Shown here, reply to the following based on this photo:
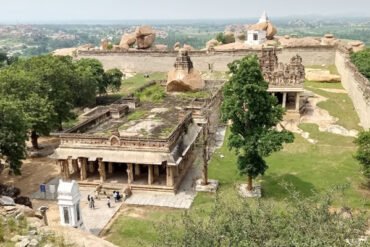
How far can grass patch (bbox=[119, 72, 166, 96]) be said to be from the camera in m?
54.8

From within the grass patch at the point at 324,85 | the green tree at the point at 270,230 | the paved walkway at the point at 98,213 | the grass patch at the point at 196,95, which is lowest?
the paved walkway at the point at 98,213

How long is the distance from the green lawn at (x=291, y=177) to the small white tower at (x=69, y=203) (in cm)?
207

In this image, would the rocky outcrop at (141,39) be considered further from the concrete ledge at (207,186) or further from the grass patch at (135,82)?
the concrete ledge at (207,186)

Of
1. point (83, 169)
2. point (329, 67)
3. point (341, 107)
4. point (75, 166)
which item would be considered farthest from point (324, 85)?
point (83, 169)

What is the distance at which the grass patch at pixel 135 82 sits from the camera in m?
54.8

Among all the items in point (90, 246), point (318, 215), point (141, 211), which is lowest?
point (141, 211)

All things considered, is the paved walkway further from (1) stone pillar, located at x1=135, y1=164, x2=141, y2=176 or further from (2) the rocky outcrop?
(2) the rocky outcrop

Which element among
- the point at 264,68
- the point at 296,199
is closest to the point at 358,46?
the point at 264,68

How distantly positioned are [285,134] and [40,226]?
1371cm

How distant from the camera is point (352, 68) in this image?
147 feet

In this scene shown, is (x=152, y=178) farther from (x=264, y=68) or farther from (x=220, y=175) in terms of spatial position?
(x=264, y=68)

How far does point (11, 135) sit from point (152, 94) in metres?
17.2

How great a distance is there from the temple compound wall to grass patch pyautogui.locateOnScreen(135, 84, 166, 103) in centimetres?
2237

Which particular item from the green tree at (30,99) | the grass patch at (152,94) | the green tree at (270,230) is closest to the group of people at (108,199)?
the green tree at (30,99)
